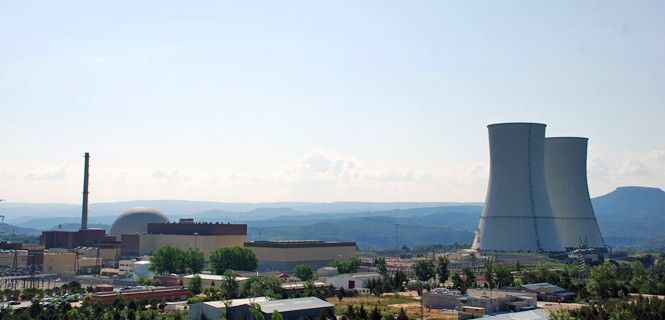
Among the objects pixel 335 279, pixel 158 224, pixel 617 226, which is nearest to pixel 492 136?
pixel 335 279

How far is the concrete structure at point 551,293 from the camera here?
107ft

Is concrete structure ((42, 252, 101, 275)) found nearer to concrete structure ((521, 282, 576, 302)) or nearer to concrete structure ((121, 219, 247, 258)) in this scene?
concrete structure ((121, 219, 247, 258))

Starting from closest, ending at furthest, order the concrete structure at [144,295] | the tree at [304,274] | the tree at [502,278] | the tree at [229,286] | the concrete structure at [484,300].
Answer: the concrete structure at [484,300]
the concrete structure at [144,295]
the tree at [229,286]
the tree at [502,278]
the tree at [304,274]

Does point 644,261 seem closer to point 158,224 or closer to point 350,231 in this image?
point 158,224

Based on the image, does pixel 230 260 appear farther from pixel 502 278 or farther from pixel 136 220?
pixel 136 220

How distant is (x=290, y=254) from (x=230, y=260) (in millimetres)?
6670

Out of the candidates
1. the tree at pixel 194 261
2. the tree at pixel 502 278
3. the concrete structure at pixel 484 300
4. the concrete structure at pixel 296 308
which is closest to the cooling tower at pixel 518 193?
the tree at pixel 502 278

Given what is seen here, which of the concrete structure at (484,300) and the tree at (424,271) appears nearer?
the concrete structure at (484,300)

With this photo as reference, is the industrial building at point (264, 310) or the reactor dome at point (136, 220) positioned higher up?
the reactor dome at point (136, 220)

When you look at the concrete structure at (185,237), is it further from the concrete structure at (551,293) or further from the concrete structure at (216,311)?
the concrete structure at (216,311)

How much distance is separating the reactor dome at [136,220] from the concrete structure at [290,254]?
1585 centimetres

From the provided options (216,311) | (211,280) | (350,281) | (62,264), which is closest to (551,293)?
(350,281)

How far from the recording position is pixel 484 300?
28844 millimetres

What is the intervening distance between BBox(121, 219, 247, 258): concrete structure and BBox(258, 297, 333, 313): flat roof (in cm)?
3224
